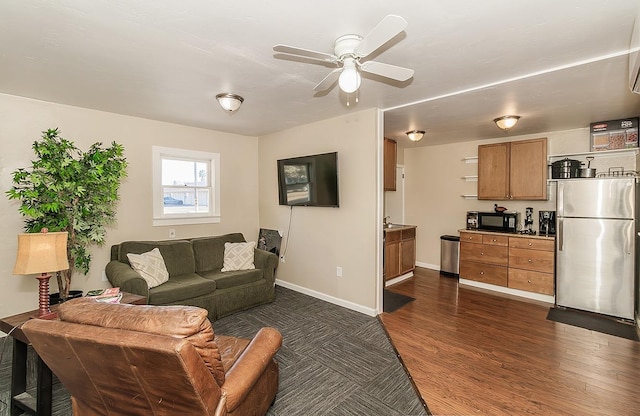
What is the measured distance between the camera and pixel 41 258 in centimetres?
217

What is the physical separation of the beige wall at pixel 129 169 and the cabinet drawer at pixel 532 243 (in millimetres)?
4233

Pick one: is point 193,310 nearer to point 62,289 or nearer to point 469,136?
point 62,289

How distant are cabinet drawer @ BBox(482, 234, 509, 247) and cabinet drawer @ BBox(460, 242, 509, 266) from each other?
0.19 feet

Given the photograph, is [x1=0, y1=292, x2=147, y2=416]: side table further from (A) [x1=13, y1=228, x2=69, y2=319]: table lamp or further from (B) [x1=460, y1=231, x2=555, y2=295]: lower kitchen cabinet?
(B) [x1=460, y1=231, x2=555, y2=295]: lower kitchen cabinet

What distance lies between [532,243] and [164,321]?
4.92m

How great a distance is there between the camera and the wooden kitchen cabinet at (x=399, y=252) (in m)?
4.93

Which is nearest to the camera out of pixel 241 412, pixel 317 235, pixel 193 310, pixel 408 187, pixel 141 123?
pixel 193 310

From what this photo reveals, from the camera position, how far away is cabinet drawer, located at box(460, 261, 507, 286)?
4676 mm

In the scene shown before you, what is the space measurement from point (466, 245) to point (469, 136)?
189cm

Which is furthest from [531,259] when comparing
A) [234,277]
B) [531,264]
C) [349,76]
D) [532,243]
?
[234,277]

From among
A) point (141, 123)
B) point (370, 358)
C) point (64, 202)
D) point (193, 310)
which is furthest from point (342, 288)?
point (141, 123)

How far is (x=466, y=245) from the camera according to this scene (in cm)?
507

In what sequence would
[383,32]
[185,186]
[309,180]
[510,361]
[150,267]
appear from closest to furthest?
[383,32]
[510,361]
[150,267]
[309,180]
[185,186]

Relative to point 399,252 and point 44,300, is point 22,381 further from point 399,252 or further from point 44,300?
point 399,252
